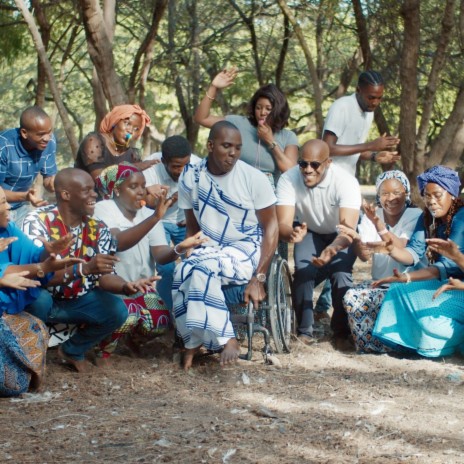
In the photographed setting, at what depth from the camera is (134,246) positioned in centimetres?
607

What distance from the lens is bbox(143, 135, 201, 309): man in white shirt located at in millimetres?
6570

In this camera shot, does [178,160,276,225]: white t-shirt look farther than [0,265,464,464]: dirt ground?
Yes

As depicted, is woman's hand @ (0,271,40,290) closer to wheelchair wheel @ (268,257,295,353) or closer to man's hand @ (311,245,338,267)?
wheelchair wheel @ (268,257,295,353)

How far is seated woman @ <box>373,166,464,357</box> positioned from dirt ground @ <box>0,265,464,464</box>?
0.50 feet

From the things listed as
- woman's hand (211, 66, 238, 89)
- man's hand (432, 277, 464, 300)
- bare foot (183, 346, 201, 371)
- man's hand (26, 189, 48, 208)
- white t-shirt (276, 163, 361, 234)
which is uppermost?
woman's hand (211, 66, 238, 89)

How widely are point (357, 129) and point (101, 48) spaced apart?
2930 mm

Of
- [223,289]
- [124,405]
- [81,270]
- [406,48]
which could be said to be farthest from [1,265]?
[406,48]

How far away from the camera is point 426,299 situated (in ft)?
19.6

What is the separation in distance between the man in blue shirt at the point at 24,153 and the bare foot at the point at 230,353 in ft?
6.13

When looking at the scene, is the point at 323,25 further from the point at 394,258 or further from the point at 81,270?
the point at 81,270

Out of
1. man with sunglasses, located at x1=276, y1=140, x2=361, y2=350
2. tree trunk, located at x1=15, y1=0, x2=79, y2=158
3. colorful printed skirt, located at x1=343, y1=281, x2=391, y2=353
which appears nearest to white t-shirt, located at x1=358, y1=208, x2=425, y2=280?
man with sunglasses, located at x1=276, y1=140, x2=361, y2=350

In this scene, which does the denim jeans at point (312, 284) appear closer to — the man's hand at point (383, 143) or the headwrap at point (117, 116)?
the man's hand at point (383, 143)

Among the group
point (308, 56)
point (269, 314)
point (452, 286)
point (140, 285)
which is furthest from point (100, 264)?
point (308, 56)

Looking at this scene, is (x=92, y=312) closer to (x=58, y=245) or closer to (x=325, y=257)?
(x=58, y=245)
